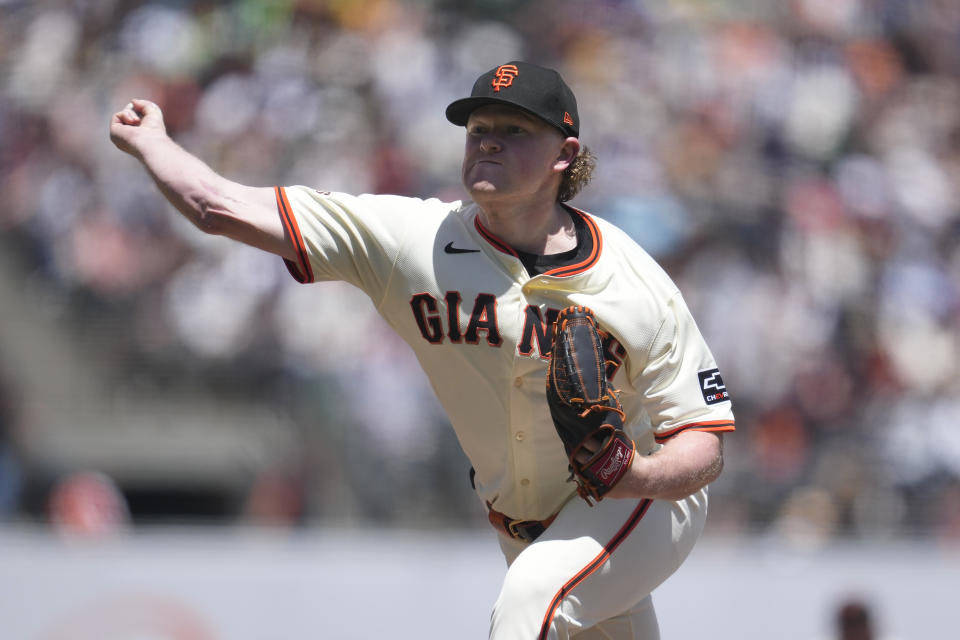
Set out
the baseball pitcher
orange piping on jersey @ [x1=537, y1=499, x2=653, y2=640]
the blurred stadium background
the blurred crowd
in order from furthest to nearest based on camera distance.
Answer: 1. the blurred crowd
2. the blurred stadium background
3. the baseball pitcher
4. orange piping on jersey @ [x1=537, y1=499, x2=653, y2=640]

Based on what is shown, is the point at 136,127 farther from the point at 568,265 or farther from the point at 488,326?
the point at 568,265

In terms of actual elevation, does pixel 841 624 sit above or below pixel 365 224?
below

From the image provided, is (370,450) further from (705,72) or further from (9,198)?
(705,72)

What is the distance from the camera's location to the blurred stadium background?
23.5ft

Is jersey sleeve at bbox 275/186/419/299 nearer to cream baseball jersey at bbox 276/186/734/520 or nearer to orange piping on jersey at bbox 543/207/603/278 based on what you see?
cream baseball jersey at bbox 276/186/734/520

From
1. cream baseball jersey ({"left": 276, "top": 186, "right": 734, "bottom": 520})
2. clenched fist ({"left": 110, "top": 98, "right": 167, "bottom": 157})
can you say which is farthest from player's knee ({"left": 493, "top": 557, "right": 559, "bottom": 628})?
clenched fist ({"left": 110, "top": 98, "right": 167, "bottom": 157})

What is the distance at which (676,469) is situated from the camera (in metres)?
3.35

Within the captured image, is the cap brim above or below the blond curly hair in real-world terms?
above

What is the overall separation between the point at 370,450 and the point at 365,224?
456cm

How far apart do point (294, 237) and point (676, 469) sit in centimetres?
123

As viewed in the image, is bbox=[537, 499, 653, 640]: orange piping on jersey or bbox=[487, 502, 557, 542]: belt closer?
bbox=[537, 499, 653, 640]: orange piping on jersey

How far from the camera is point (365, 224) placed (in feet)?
11.6

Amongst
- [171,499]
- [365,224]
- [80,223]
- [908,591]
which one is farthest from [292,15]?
[365,224]

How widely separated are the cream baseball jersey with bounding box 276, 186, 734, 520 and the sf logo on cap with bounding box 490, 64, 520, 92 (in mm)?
439
